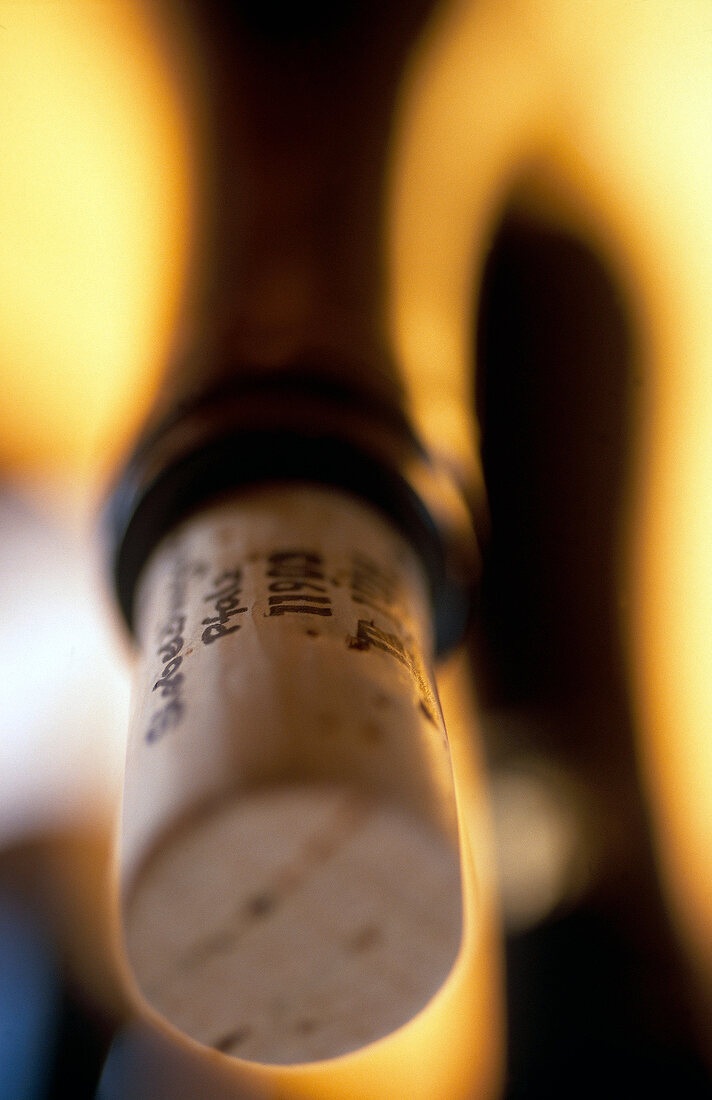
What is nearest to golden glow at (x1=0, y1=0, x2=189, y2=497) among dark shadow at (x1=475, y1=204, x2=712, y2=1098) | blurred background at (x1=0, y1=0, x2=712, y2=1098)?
blurred background at (x1=0, y1=0, x2=712, y2=1098)

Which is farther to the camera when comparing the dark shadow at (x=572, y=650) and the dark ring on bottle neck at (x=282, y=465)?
the dark shadow at (x=572, y=650)

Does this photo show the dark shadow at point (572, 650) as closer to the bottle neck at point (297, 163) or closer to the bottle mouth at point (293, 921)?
the bottle neck at point (297, 163)

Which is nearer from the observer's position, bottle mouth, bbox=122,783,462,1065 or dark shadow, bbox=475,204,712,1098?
bottle mouth, bbox=122,783,462,1065

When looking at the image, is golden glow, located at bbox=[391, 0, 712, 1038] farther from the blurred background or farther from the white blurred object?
the white blurred object

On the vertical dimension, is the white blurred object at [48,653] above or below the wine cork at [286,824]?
below

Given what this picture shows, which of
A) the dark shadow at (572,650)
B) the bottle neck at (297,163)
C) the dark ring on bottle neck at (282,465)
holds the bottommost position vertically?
the dark shadow at (572,650)

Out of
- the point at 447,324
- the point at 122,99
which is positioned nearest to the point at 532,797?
the point at 447,324

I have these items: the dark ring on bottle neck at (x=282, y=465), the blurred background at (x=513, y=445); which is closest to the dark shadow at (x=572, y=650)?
the blurred background at (x=513, y=445)
